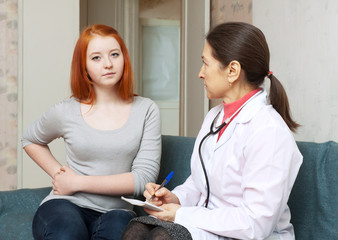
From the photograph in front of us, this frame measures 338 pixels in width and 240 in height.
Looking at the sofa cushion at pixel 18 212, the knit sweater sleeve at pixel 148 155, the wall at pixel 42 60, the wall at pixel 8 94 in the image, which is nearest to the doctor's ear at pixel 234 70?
the knit sweater sleeve at pixel 148 155

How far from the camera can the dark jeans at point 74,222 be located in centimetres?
148

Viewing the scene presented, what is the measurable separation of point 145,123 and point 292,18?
0.95 m

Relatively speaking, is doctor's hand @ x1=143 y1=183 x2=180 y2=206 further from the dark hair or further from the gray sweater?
the dark hair

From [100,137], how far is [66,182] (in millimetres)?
221

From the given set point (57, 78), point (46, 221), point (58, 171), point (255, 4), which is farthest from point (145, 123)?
point (57, 78)

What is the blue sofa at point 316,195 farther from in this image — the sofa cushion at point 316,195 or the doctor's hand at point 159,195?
the doctor's hand at point 159,195

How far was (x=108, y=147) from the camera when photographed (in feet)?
5.75

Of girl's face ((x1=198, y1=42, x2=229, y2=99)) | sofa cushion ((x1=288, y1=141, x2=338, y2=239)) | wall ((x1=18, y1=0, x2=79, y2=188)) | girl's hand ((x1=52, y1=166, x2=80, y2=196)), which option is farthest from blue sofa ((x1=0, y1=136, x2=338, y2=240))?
wall ((x1=18, y1=0, x2=79, y2=188))

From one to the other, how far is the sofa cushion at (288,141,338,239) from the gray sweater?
588mm

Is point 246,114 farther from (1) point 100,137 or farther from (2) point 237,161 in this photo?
(1) point 100,137

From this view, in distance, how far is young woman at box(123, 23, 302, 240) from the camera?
122cm

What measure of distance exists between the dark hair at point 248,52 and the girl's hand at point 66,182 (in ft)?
2.43

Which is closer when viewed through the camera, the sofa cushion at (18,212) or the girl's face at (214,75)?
the girl's face at (214,75)

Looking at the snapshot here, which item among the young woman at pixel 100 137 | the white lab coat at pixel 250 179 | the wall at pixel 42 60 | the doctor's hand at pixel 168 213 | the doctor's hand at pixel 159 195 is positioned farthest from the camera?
the wall at pixel 42 60
